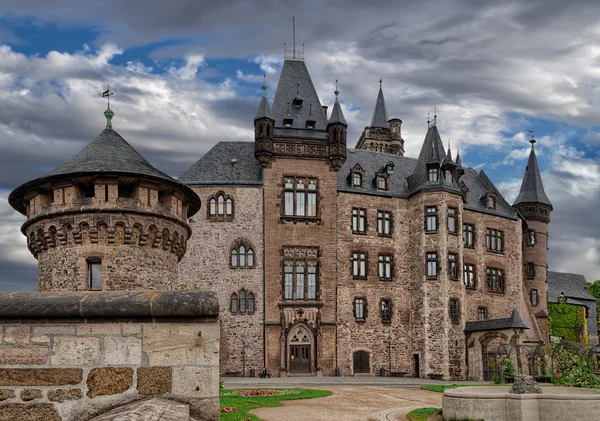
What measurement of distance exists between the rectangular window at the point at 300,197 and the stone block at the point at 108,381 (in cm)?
3850

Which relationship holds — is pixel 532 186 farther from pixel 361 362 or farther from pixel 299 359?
pixel 299 359

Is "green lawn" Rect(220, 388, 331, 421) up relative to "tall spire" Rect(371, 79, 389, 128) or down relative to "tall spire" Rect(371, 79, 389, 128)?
down

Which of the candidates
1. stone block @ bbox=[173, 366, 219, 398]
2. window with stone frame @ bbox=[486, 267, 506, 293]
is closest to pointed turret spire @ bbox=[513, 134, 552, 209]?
window with stone frame @ bbox=[486, 267, 506, 293]

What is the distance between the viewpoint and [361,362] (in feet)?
152

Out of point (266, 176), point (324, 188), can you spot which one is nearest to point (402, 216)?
point (324, 188)

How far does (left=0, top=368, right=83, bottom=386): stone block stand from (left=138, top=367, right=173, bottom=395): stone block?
622 mm

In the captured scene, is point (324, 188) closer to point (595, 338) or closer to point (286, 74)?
point (286, 74)

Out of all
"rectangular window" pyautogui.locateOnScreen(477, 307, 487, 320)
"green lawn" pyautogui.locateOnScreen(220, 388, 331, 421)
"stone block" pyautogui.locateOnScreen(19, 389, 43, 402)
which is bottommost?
"green lawn" pyautogui.locateOnScreen(220, 388, 331, 421)

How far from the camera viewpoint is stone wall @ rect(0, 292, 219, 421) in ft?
22.9

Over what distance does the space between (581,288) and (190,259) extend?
43.2 meters

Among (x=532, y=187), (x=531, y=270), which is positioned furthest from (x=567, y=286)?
(x=532, y=187)

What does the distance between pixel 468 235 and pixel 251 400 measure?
3027 centimetres

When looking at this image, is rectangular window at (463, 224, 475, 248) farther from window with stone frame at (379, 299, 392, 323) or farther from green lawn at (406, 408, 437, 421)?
green lawn at (406, 408, 437, 421)

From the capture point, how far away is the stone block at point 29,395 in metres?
6.95
